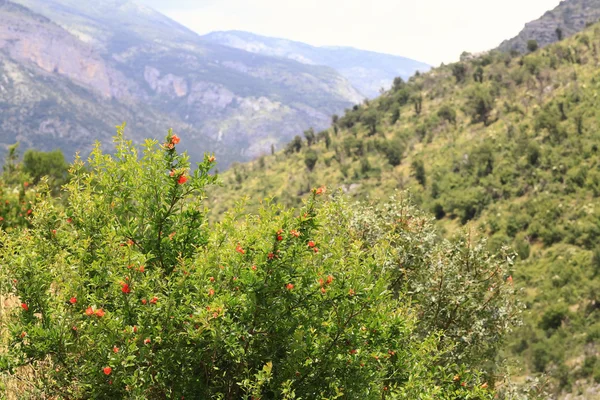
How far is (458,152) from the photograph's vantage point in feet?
234

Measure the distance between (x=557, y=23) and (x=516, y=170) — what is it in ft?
422

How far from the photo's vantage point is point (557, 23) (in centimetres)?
15962

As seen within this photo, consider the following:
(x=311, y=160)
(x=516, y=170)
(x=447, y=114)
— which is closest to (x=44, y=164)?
(x=311, y=160)

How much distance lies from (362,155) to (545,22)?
121m

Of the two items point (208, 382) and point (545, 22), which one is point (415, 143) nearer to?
point (208, 382)

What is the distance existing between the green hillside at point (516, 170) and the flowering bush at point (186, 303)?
52.5 feet

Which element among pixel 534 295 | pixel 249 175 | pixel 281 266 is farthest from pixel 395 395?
pixel 249 175

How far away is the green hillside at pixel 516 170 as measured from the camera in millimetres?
40688

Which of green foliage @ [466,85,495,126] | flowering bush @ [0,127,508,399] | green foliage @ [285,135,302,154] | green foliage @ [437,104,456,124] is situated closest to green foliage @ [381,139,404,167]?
green foliage @ [437,104,456,124]

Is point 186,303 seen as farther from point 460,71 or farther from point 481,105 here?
point 460,71

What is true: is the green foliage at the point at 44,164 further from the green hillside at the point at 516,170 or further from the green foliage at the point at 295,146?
the green foliage at the point at 295,146

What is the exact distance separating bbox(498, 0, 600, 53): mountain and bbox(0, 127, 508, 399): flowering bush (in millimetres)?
160464

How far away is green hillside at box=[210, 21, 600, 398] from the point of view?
40.7 meters

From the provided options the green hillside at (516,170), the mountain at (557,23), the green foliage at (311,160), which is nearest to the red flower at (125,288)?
the green hillside at (516,170)
